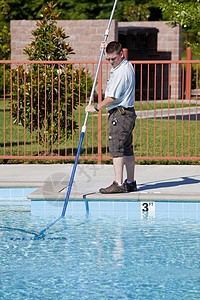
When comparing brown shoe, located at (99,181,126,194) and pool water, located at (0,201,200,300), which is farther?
brown shoe, located at (99,181,126,194)

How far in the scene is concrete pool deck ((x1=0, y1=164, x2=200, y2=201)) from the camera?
23.8 feet

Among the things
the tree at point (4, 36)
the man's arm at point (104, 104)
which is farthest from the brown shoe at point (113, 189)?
the tree at point (4, 36)

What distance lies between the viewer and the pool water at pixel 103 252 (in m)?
4.82

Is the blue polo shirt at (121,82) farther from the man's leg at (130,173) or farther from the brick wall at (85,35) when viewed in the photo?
the brick wall at (85,35)

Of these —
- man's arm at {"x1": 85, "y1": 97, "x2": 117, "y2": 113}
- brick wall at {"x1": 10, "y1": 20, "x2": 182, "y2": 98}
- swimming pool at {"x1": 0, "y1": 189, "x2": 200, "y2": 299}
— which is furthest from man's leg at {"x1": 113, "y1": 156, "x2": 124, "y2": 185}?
brick wall at {"x1": 10, "y1": 20, "x2": 182, "y2": 98}

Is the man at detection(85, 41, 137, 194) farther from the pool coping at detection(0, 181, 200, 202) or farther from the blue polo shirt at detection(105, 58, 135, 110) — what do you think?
the pool coping at detection(0, 181, 200, 202)

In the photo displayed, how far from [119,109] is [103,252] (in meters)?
1.92

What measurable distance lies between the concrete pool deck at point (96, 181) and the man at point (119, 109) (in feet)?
0.83

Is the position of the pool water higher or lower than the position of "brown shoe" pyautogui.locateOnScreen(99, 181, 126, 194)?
lower

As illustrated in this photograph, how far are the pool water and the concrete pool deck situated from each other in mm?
94

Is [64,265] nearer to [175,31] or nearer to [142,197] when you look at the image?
[142,197]

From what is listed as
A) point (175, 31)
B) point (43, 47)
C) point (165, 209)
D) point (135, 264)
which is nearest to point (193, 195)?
point (165, 209)

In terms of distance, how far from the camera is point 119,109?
7227mm

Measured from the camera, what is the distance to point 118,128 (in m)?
7.30
